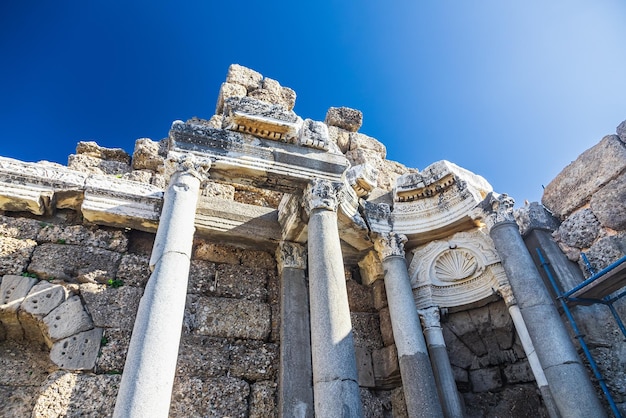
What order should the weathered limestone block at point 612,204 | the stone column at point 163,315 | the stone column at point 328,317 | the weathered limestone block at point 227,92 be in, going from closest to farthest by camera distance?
the stone column at point 163,315 → the stone column at point 328,317 → the weathered limestone block at point 612,204 → the weathered limestone block at point 227,92

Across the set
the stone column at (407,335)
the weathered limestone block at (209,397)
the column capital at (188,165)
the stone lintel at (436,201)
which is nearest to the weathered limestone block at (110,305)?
the weathered limestone block at (209,397)

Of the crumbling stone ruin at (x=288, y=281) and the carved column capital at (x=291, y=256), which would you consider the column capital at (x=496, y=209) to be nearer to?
the crumbling stone ruin at (x=288, y=281)

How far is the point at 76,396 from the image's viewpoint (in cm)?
511

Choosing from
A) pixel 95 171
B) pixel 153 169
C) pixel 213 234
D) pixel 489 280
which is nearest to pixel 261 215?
pixel 213 234

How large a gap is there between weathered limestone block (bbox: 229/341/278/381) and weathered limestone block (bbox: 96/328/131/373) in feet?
4.97

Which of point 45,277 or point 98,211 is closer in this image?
point 45,277

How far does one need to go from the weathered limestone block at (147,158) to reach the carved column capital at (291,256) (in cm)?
286

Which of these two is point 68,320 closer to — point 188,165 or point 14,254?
point 14,254

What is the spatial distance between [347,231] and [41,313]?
15.6 feet

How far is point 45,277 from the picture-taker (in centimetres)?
588

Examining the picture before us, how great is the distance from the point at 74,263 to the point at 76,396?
6.43 ft

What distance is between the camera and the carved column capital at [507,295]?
6781 millimetres

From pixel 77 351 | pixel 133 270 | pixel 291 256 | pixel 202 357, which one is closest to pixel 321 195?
pixel 291 256

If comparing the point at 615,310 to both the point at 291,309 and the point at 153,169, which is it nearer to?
the point at 291,309
